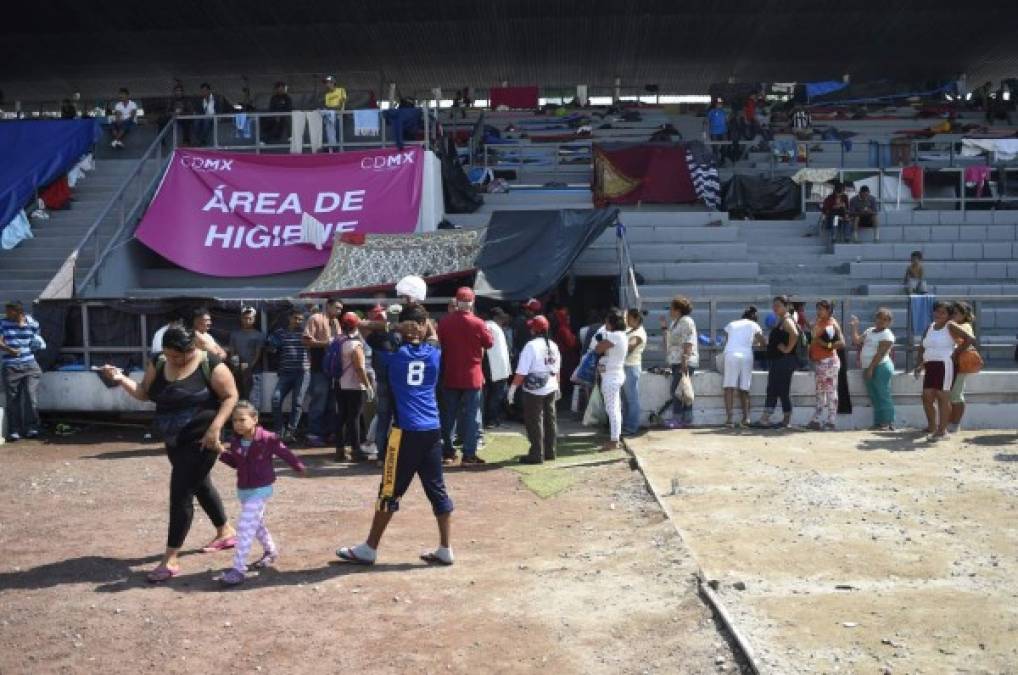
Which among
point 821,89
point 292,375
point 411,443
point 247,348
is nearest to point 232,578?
point 411,443

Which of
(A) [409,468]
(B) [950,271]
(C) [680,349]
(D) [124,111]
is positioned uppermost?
(D) [124,111]

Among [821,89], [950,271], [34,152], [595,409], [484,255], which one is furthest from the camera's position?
[821,89]

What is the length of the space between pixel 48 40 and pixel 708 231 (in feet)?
66.4

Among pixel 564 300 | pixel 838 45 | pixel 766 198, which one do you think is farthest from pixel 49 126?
pixel 838 45

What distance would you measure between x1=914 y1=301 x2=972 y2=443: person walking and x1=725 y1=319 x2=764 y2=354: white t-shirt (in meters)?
1.97

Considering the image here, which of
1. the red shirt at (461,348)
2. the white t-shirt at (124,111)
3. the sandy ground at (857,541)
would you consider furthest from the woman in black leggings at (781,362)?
the white t-shirt at (124,111)

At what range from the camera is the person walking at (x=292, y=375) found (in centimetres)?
1302

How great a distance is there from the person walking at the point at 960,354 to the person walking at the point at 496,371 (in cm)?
511

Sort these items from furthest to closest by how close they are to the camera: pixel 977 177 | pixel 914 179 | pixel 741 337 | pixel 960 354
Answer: pixel 914 179, pixel 977 177, pixel 741 337, pixel 960 354

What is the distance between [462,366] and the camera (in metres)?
10.9

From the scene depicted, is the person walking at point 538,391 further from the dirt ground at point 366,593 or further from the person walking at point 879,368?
the person walking at point 879,368

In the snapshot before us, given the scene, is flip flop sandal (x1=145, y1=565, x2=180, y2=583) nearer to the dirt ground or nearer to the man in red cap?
the dirt ground

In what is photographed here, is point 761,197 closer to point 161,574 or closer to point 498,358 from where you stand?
point 498,358

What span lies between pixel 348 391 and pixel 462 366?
1561 millimetres
